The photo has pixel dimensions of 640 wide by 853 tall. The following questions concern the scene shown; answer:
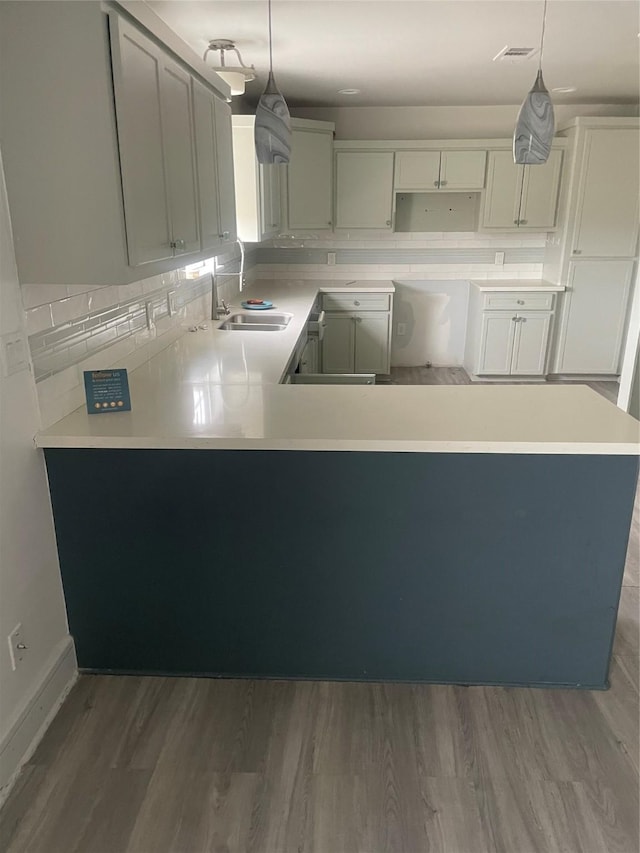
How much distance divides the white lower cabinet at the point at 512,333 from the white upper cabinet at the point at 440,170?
101 centimetres

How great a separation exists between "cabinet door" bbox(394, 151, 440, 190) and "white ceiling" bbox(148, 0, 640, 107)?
554 mm

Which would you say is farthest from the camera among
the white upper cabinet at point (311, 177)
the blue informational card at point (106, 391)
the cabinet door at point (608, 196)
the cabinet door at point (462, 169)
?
the cabinet door at point (462, 169)

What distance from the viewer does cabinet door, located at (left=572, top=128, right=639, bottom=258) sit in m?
5.10

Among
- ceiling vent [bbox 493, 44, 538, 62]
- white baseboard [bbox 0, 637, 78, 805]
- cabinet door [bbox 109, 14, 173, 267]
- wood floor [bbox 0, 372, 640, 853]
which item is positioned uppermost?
ceiling vent [bbox 493, 44, 538, 62]

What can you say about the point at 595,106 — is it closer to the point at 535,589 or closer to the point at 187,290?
the point at 187,290

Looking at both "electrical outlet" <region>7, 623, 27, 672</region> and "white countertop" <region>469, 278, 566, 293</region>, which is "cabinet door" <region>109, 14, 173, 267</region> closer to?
"electrical outlet" <region>7, 623, 27, 672</region>

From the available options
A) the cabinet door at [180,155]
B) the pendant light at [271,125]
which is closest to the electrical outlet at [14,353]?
the cabinet door at [180,155]

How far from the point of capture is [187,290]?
348 centimetres

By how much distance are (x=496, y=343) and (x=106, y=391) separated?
4.29m

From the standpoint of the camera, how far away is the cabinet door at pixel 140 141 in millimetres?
1625

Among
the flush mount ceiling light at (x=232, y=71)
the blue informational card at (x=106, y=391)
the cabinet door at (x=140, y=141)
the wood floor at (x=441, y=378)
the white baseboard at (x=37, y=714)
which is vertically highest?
the flush mount ceiling light at (x=232, y=71)

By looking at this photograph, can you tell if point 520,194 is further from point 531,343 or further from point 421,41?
point 421,41

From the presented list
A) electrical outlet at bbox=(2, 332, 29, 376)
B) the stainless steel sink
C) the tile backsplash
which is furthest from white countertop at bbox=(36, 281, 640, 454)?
the tile backsplash

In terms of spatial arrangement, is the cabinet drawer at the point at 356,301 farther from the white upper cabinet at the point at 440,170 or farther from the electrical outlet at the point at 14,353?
the electrical outlet at the point at 14,353
